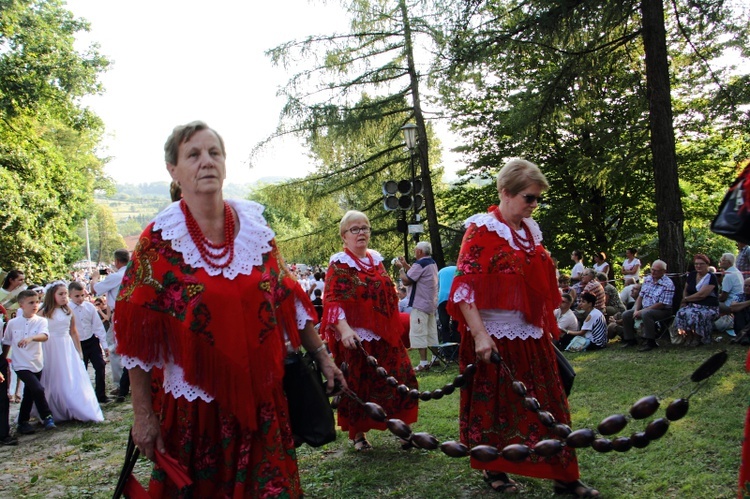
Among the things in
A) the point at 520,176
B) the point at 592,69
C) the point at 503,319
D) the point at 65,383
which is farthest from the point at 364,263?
the point at 592,69

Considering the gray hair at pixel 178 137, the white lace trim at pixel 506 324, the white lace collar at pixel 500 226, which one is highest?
the gray hair at pixel 178 137

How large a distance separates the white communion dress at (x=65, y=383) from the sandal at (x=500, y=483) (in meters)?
6.00

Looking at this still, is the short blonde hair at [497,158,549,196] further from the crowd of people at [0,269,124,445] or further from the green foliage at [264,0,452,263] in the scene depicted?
the green foliage at [264,0,452,263]

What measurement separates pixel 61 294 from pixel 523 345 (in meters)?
7.10

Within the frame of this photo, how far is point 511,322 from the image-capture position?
4398 mm

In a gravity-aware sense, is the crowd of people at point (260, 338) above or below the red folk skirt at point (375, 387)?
above

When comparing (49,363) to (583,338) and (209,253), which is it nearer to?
(209,253)

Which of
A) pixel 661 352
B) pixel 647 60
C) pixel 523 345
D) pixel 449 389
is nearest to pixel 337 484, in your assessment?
pixel 449 389

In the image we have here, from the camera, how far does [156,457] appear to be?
2.75 meters

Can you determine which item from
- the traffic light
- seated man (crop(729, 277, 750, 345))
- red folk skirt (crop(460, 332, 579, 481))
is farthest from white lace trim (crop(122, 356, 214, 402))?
the traffic light

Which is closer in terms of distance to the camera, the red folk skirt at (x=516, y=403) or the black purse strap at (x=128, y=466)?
the black purse strap at (x=128, y=466)

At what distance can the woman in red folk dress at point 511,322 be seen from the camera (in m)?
4.31

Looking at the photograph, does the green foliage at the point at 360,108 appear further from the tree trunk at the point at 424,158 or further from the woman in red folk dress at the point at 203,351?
→ the woman in red folk dress at the point at 203,351

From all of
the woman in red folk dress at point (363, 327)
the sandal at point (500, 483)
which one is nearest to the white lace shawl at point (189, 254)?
the sandal at point (500, 483)
